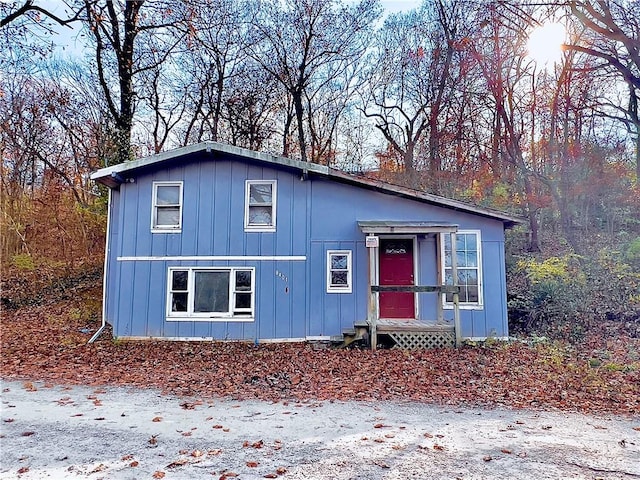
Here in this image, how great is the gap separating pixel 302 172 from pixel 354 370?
204 inches

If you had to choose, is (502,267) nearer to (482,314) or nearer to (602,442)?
(482,314)

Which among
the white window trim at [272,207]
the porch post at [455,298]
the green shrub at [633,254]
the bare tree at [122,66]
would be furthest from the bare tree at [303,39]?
the green shrub at [633,254]

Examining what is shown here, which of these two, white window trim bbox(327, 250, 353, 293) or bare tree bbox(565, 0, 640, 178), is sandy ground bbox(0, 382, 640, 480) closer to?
white window trim bbox(327, 250, 353, 293)

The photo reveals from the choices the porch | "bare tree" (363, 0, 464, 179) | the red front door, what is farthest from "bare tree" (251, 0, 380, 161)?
the porch

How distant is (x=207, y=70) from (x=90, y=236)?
9782 millimetres

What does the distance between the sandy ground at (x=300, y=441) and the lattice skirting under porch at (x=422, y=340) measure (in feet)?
12.3

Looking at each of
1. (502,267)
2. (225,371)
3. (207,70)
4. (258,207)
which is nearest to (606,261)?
(502,267)

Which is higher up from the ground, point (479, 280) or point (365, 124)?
point (365, 124)

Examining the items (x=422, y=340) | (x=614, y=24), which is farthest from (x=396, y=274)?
(x=614, y=24)

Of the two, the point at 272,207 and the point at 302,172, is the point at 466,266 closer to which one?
the point at 302,172

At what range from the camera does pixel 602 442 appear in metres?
4.57

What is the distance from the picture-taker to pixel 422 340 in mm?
9766

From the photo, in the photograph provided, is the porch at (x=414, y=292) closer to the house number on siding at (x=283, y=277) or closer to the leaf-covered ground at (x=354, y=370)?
the leaf-covered ground at (x=354, y=370)

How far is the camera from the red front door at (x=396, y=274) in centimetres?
1108
